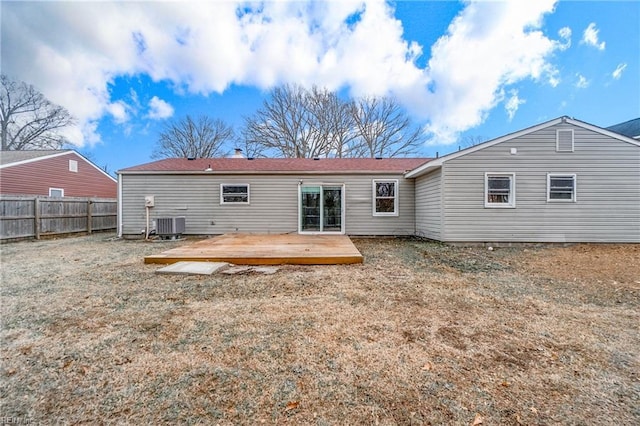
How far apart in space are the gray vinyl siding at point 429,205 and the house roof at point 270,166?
3.48 feet

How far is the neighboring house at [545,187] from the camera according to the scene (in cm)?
820

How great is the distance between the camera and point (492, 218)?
331 inches

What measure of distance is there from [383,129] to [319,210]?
13.4m

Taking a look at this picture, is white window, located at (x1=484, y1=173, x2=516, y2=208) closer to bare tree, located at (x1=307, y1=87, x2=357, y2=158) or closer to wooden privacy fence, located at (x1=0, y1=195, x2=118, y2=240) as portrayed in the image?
bare tree, located at (x1=307, y1=87, x2=357, y2=158)

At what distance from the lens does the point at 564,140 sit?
8227mm

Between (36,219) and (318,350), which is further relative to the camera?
(36,219)

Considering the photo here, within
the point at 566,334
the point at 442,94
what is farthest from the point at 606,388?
the point at 442,94

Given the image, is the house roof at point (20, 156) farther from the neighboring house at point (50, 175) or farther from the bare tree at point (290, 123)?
the bare tree at point (290, 123)

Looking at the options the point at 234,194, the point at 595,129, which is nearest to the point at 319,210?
the point at 234,194

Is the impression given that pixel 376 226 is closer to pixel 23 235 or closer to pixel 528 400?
pixel 528 400

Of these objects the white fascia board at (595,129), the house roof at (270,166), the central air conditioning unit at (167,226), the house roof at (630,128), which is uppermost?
the house roof at (630,128)

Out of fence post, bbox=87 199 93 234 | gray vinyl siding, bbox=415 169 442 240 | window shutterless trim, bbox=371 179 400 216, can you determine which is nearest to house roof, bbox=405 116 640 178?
gray vinyl siding, bbox=415 169 442 240

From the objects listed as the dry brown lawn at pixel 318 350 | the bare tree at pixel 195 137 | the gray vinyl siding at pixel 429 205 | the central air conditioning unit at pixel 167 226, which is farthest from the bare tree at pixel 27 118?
the gray vinyl siding at pixel 429 205

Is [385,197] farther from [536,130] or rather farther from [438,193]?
[536,130]
